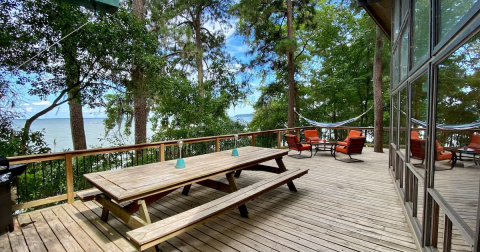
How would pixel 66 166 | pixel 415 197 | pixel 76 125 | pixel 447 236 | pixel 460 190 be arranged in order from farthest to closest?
pixel 76 125 → pixel 66 166 → pixel 415 197 → pixel 447 236 → pixel 460 190

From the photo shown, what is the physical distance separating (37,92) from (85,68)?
3.55 feet

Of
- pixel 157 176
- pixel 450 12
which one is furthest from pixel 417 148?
pixel 157 176

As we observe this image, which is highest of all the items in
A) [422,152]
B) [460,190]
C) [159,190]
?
[422,152]

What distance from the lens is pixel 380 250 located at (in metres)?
2.03

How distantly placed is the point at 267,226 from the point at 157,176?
1393 millimetres

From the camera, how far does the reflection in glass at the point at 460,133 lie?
1.17 meters

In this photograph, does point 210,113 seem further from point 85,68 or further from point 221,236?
point 221,236

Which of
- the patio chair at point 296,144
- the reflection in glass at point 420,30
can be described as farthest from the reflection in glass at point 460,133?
the patio chair at point 296,144

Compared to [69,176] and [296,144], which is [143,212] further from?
[296,144]

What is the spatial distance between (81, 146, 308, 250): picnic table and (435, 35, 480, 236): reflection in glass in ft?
5.67

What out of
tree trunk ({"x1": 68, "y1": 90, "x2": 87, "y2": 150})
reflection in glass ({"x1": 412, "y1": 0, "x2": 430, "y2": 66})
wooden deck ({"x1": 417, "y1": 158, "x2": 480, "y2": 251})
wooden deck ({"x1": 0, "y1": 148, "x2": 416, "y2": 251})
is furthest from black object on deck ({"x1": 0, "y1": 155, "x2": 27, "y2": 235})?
tree trunk ({"x1": 68, "y1": 90, "x2": 87, "y2": 150})

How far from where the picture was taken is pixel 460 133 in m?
1.38

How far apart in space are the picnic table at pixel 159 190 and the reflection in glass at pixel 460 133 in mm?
1729

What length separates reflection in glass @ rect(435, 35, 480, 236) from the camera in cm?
117
